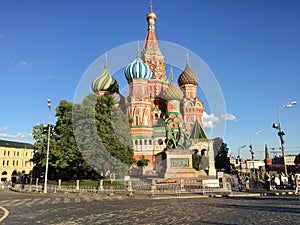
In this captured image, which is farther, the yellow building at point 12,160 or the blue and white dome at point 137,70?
the blue and white dome at point 137,70

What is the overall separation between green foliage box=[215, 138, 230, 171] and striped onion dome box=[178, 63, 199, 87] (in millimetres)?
18835

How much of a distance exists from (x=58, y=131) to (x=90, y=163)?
6.72m

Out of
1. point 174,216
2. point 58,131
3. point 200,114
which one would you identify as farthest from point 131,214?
point 200,114

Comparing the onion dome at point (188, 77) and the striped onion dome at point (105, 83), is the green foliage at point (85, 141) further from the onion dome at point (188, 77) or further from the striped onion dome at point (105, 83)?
the onion dome at point (188, 77)

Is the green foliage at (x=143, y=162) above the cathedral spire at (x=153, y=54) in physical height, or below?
below

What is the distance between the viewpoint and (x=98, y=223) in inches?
372

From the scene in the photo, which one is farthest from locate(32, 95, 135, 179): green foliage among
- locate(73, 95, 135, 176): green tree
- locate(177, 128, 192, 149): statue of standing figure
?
locate(177, 128, 192, 149): statue of standing figure

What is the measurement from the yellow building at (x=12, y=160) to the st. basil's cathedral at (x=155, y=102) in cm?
2602

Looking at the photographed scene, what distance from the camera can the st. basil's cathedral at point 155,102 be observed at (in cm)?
5422

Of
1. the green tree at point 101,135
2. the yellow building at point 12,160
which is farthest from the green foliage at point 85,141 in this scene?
the yellow building at point 12,160

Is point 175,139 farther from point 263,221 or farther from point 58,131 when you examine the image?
point 263,221

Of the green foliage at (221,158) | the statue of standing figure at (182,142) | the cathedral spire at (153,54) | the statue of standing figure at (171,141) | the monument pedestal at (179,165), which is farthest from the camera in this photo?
the cathedral spire at (153,54)

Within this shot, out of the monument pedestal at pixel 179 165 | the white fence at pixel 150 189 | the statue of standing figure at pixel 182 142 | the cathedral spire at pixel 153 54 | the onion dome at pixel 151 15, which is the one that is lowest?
the white fence at pixel 150 189

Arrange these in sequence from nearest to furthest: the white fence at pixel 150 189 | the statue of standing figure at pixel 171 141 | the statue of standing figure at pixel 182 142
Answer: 1. the white fence at pixel 150 189
2. the statue of standing figure at pixel 171 141
3. the statue of standing figure at pixel 182 142
